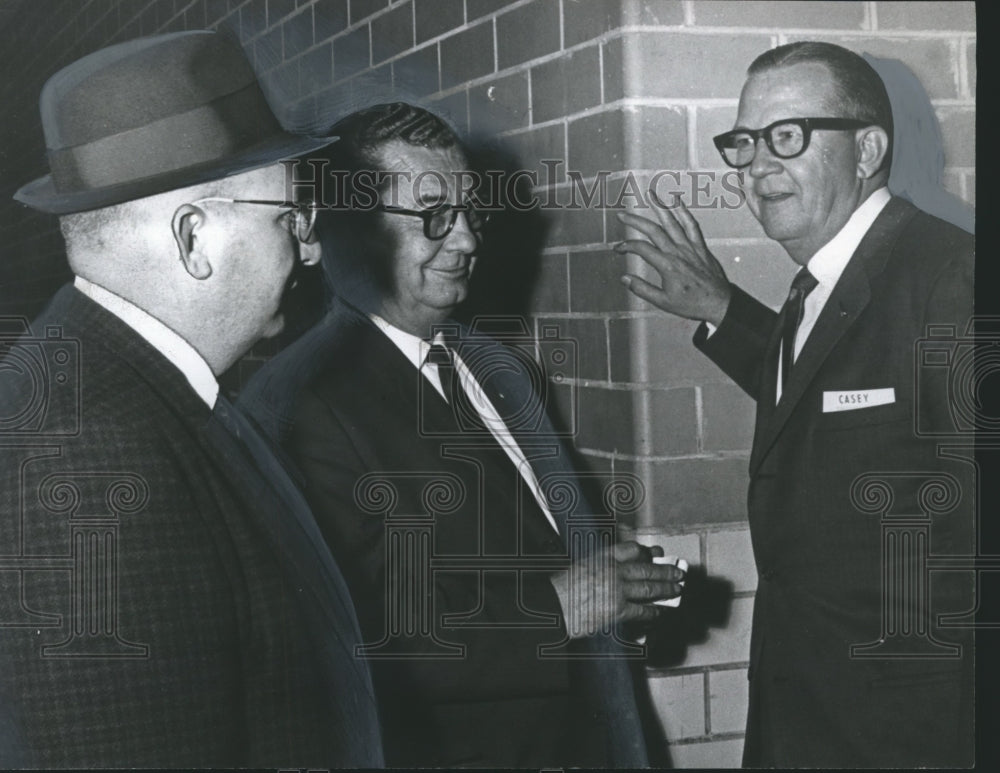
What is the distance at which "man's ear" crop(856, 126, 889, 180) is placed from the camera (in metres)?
2.66

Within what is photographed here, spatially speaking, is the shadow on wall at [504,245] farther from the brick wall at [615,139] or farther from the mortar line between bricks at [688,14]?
the mortar line between bricks at [688,14]

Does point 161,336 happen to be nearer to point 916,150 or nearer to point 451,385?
point 451,385

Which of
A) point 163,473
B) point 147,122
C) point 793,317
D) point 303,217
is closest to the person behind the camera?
point 163,473

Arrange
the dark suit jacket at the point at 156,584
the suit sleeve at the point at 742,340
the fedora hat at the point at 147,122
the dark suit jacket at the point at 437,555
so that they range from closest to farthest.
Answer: the dark suit jacket at the point at 156,584, the fedora hat at the point at 147,122, the dark suit jacket at the point at 437,555, the suit sleeve at the point at 742,340

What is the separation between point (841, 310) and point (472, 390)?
93 centimetres

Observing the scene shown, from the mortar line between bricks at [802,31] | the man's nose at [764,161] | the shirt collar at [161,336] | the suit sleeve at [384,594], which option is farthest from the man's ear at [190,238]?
the man's nose at [764,161]

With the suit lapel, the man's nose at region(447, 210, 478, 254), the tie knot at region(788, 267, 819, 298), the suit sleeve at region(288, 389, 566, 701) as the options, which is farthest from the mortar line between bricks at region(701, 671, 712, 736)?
the man's nose at region(447, 210, 478, 254)

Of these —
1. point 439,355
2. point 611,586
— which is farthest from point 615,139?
point 611,586

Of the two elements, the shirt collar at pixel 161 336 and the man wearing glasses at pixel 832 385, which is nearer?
the shirt collar at pixel 161 336

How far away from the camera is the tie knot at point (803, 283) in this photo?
2689mm

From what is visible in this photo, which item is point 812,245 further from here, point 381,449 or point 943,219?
point 381,449

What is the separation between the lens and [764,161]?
2652mm

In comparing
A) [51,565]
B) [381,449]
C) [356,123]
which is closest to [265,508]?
[381,449]

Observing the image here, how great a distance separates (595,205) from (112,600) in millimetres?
1482
